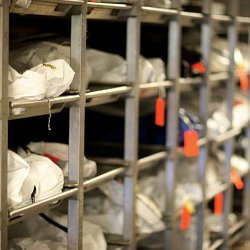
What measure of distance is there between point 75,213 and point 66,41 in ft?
3.04

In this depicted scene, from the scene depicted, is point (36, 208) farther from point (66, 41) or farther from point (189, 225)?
point (189, 225)

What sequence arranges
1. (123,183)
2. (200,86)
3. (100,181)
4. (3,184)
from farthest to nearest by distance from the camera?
1. (200,86)
2. (123,183)
3. (100,181)
4. (3,184)

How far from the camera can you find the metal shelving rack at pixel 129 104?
2.64 metres

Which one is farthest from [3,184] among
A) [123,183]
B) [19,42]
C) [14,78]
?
[123,183]

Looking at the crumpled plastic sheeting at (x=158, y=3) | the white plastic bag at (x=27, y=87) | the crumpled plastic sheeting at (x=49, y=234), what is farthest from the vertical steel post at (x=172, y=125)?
the white plastic bag at (x=27, y=87)

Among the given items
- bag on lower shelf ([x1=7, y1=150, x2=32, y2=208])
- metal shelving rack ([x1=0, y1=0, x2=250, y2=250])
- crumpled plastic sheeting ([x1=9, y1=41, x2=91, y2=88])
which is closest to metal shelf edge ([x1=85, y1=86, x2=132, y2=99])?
metal shelving rack ([x1=0, y1=0, x2=250, y2=250])

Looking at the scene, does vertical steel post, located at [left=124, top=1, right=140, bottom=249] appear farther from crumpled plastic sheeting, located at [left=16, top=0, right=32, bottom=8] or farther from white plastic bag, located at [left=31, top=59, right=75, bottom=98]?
crumpled plastic sheeting, located at [left=16, top=0, right=32, bottom=8]

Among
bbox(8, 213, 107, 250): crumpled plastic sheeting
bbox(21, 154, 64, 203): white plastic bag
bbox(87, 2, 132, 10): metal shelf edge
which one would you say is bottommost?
bbox(8, 213, 107, 250): crumpled plastic sheeting

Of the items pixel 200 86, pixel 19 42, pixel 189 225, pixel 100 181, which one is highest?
pixel 19 42

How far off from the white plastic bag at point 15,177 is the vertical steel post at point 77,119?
1.25 ft

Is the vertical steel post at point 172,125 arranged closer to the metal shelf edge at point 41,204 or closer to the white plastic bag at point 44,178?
the metal shelf edge at point 41,204

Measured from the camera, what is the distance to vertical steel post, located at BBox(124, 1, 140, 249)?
3.59m

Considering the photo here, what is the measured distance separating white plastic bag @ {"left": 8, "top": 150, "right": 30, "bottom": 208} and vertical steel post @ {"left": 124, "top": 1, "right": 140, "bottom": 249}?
1042mm

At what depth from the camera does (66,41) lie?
353cm
